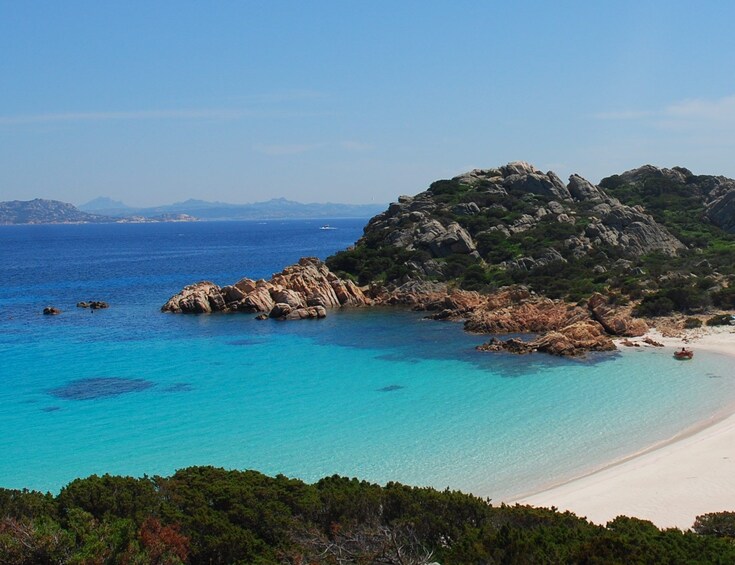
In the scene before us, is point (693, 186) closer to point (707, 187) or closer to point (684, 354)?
point (707, 187)

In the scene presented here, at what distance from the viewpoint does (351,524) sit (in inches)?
516

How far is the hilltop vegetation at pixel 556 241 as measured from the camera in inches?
2047

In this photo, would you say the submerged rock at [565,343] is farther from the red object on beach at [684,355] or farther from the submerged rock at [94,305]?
the submerged rock at [94,305]

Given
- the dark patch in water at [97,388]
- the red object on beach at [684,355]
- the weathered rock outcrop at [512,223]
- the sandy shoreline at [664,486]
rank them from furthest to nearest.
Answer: the weathered rock outcrop at [512,223], the red object on beach at [684,355], the dark patch in water at [97,388], the sandy shoreline at [664,486]

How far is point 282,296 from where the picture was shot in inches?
2141

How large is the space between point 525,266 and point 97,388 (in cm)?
3813

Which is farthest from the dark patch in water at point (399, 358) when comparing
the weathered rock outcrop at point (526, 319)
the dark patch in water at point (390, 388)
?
the weathered rock outcrop at point (526, 319)

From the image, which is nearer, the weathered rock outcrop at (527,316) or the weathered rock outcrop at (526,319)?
the weathered rock outcrop at (527,316)

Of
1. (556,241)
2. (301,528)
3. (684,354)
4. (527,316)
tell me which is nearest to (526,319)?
(527,316)

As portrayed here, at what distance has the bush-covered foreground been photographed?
10961mm

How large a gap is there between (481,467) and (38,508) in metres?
12.6

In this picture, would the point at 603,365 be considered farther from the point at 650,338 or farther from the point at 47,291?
the point at 47,291

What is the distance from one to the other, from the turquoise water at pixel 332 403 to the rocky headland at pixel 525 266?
4.59 metres

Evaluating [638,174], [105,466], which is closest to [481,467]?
[105,466]
